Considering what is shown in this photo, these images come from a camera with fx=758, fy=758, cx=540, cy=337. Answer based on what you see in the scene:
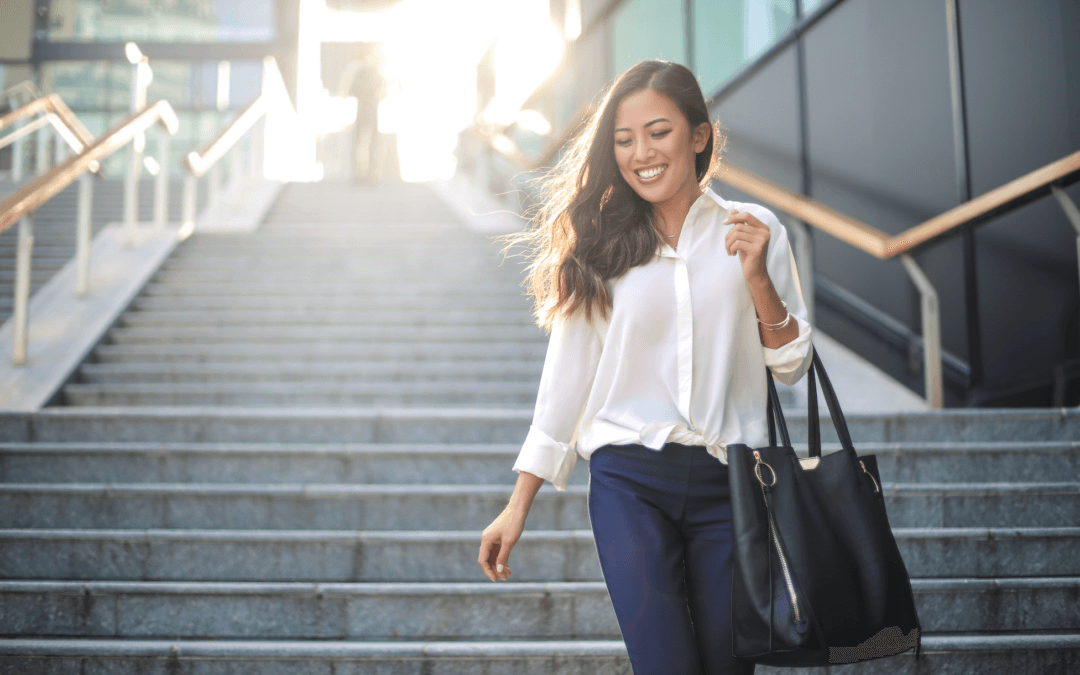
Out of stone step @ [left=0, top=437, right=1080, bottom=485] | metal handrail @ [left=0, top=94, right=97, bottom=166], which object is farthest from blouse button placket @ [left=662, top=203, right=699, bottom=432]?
metal handrail @ [left=0, top=94, right=97, bottom=166]

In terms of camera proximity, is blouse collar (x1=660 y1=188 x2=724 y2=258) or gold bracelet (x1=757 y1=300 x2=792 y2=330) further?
blouse collar (x1=660 y1=188 x2=724 y2=258)

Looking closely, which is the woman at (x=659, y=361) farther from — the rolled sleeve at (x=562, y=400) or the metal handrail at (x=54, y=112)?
the metal handrail at (x=54, y=112)

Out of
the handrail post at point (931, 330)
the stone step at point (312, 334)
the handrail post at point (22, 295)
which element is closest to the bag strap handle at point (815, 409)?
the handrail post at point (931, 330)

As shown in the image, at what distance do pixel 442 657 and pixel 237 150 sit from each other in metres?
8.17

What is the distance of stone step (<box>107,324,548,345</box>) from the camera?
4574 mm

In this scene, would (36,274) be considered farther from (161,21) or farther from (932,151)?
(161,21)

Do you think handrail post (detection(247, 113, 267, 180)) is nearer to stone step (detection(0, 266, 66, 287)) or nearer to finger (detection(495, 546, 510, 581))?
stone step (detection(0, 266, 66, 287))

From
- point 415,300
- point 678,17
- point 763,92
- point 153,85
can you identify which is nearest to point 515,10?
point 678,17

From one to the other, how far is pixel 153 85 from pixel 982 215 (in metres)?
15.7

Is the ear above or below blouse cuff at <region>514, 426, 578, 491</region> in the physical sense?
above

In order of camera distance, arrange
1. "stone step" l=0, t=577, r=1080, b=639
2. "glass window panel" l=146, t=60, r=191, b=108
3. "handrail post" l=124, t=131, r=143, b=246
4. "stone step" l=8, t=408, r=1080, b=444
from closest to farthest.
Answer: "stone step" l=0, t=577, r=1080, b=639 < "stone step" l=8, t=408, r=1080, b=444 < "handrail post" l=124, t=131, r=143, b=246 < "glass window panel" l=146, t=60, r=191, b=108

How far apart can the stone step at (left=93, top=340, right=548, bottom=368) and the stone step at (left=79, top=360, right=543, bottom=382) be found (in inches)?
4.3

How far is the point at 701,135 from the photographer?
1464 millimetres

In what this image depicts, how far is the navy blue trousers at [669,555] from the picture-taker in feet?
3.91
